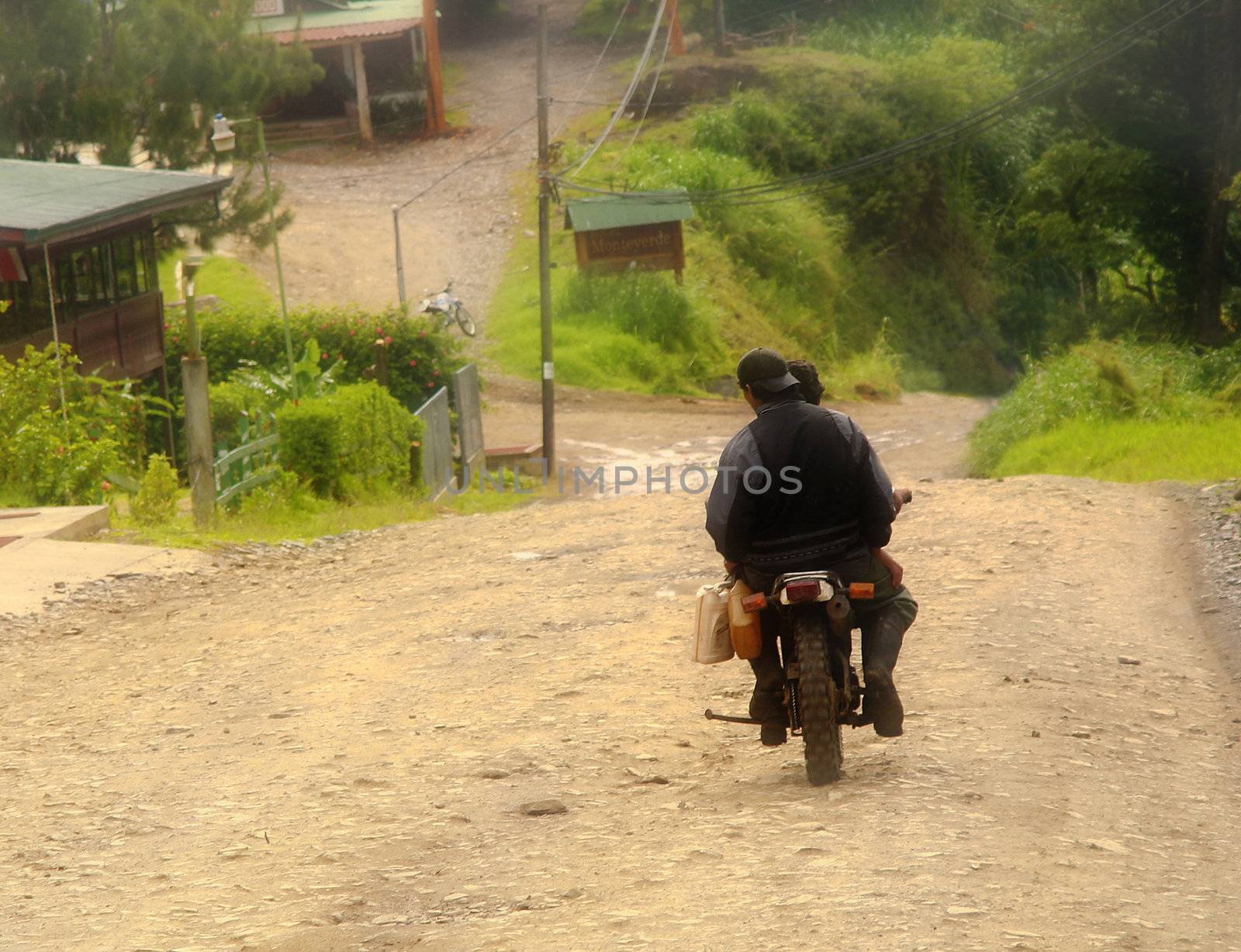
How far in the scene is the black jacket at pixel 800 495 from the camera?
18.2 feet

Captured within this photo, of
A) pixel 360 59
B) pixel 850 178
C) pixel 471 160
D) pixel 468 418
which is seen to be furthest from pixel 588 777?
pixel 850 178

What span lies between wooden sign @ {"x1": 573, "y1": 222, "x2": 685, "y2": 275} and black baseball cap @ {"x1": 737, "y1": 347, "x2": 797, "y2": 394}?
3208 centimetres

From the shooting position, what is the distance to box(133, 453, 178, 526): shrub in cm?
1309

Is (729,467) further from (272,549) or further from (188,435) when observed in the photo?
(188,435)

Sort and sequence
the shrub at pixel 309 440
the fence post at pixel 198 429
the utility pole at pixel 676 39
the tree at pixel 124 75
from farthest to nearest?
1. the utility pole at pixel 676 39
2. the tree at pixel 124 75
3. the shrub at pixel 309 440
4. the fence post at pixel 198 429

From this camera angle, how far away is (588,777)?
6.05 metres

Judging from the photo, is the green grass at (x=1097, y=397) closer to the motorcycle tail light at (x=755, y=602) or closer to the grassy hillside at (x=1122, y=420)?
the grassy hillside at (x=1122, y=420)

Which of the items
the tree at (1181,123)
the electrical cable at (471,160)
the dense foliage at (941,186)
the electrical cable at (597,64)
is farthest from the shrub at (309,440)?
the electrical cable at (597,64)

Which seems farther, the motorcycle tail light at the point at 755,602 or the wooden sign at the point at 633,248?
the wooden sign at the point at 633,248

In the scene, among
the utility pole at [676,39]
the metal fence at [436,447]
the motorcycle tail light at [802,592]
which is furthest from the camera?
the utility pole at [676,39]

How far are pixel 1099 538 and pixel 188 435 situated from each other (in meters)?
8.30

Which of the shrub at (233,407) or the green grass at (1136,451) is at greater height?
the shrub at (233,407)

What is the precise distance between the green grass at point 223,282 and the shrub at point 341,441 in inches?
612

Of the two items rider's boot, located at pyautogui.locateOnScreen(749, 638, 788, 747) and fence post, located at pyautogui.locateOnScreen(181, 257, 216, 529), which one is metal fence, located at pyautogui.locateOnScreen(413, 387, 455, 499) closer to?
fence post, located at pyautogui.locateOnScreen(181, 257, 216, 529)
